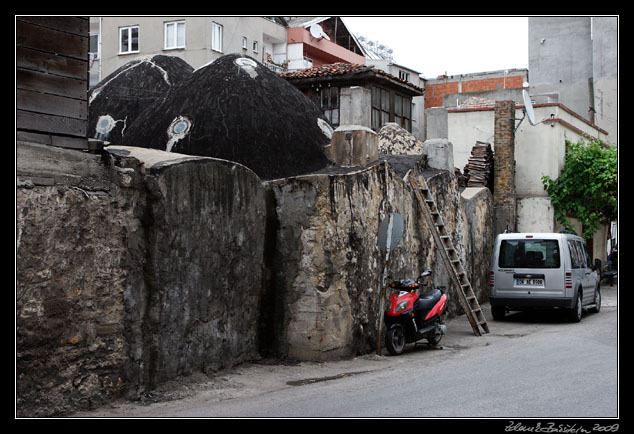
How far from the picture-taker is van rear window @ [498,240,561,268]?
14.9m

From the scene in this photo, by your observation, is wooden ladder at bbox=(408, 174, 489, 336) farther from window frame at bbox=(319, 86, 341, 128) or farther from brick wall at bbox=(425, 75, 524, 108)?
brick wall at bbox=(425, 75, 524, 108)

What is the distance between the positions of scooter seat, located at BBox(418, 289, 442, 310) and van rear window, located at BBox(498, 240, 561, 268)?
3327mm

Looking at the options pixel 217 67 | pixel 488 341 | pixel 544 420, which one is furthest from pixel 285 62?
pixel 544 420

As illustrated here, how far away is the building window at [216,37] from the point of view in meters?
31.9

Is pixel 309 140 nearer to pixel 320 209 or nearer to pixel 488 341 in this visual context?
pixel 320 209

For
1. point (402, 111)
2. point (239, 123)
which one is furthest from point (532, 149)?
point (239, 123)

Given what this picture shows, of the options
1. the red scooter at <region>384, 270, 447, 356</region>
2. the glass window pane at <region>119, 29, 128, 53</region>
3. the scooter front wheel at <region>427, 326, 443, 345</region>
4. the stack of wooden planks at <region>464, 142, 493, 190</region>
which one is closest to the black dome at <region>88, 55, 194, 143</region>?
the red scooter at <region>384, 270, 447, 356</region>

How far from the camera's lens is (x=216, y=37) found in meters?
32.2

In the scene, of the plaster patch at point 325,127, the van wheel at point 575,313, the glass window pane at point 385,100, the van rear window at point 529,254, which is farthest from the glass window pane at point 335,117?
the van wheel at point 575,313

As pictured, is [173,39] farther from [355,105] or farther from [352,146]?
[352,146]

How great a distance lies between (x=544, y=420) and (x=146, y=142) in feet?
30.8

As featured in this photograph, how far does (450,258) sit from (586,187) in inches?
413

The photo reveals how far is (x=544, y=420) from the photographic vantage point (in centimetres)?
661

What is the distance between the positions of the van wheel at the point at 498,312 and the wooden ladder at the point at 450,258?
1547 mm
